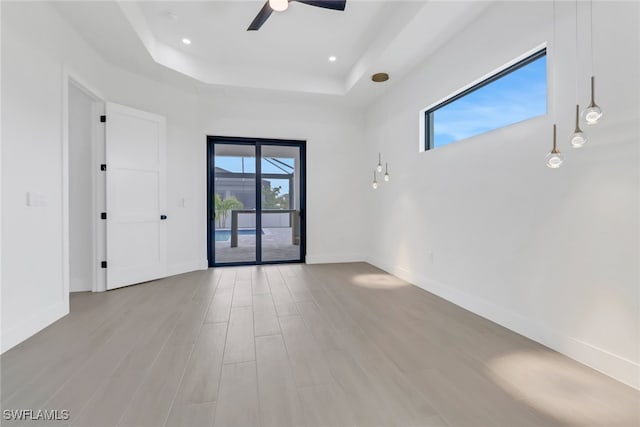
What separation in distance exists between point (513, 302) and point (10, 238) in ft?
13.4

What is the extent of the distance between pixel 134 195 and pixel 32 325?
6.48 ft

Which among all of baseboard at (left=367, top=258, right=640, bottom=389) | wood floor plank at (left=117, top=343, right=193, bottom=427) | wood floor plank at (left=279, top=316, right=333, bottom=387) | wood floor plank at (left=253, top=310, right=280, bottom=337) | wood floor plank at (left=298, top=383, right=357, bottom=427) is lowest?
wood floor plank at (left=298, top=383, right=357, bottom=427)

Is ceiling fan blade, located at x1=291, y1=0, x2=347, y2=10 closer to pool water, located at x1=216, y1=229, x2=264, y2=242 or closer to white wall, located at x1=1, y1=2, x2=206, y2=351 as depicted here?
white wall, located at x1=1, y1=2, x2=206, y2=351

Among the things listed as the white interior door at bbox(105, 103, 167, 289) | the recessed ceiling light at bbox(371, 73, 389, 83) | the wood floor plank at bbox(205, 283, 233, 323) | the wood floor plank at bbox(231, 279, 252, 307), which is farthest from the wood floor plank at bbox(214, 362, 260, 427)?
the recessed ceiling light at bbox(371, 73, 389, 83)

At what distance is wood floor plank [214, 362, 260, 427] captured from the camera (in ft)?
4.78

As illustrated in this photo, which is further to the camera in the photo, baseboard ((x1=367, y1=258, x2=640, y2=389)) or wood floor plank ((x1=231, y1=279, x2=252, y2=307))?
wood floor plank ((x1=231, y1=279, x2=252, y2=307))

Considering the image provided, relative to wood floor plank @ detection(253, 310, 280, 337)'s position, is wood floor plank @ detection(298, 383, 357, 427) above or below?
below

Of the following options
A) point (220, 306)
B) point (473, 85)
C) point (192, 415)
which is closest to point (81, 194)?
point (220, 306)

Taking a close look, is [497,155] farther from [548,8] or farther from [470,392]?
[470,392]

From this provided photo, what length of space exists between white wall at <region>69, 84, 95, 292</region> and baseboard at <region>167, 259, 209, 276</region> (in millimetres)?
1043

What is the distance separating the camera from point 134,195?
3.96 metres

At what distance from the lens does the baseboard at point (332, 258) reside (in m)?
5.41

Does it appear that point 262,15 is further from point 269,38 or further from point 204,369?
point 204,369
